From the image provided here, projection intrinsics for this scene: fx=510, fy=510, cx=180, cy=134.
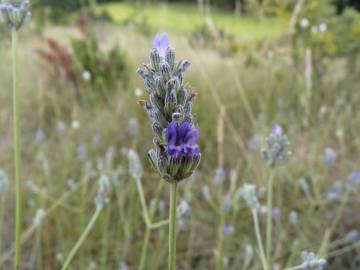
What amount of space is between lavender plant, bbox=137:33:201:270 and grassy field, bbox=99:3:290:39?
3.64 metres

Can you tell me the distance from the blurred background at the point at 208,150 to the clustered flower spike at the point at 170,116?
540 mm

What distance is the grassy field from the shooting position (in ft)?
18.1

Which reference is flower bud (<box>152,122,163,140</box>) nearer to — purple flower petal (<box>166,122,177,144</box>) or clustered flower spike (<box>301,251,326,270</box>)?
purple flower petal (<box>166,122,177,144</box>)

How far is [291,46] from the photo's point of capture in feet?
16.7

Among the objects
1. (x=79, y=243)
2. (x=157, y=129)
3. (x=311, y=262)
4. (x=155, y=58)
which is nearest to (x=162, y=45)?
(x=155, y=58)

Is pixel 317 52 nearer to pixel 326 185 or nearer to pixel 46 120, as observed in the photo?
pixel 326 185

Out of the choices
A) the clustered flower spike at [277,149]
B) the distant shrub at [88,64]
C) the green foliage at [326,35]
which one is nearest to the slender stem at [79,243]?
the clustered flower spike at [277,149]

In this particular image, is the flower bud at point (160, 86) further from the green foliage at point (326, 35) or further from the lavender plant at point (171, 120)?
the green foliage at point (326, 35)

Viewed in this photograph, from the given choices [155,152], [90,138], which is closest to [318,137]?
[90,138]

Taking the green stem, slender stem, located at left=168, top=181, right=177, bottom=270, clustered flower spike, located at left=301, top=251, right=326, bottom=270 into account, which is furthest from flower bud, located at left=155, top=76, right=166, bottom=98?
clustered flower spike, located at left=301, top=251, right=326, bottom=270

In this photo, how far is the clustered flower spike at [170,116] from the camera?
744 millimetres

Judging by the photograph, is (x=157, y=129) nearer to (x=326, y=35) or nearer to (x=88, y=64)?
(x=88, y=64)

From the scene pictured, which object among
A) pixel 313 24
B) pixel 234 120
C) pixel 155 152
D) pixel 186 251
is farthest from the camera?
pixel 313 24

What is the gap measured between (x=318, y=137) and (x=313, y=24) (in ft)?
5.80
